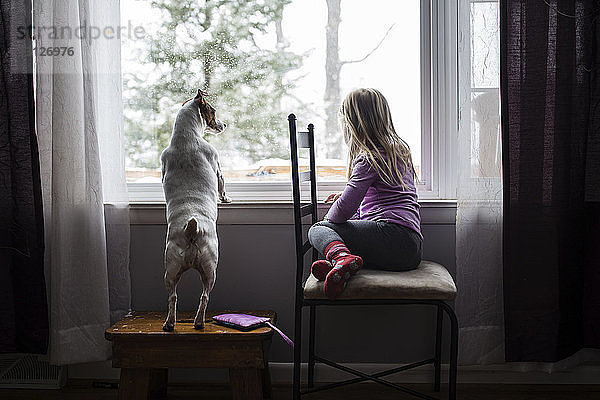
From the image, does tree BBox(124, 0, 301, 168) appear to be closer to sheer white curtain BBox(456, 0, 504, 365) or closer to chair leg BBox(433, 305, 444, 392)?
sheer white curtain BBox(456, 0, 504, 365)

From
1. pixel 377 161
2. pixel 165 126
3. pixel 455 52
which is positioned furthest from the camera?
pixel 165 126

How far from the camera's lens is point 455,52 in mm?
2285

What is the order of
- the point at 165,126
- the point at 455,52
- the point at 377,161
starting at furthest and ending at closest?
1. the point at 165,126
2. the point at 455,52
3. the point at 377,161

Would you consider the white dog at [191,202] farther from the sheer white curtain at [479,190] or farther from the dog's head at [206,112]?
A: the sheer white curtain at [479,190]

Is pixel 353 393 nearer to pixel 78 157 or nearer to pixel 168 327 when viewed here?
pixel 168 327

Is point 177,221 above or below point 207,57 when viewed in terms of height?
below

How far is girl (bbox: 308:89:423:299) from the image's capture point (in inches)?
77.1

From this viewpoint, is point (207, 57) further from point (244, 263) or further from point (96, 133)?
point (244, 263)

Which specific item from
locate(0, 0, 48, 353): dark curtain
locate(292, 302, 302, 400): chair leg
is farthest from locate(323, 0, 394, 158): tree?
locate(0, 0, 48, 353): dark curtain

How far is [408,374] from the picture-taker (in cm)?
228

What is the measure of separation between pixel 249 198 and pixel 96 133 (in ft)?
2.06

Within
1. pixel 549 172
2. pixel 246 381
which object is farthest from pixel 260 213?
pixel 549 172

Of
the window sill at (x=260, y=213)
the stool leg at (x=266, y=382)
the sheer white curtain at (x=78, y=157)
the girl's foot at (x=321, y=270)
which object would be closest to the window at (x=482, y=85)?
the window sill at (x=260, y=213)

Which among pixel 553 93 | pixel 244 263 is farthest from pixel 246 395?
pixel 553 93
